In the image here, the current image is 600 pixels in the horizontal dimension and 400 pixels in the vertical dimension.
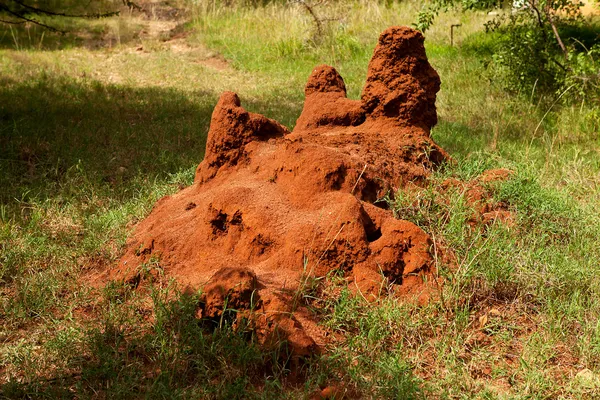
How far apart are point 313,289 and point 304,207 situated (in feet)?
1.93

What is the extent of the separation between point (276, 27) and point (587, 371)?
9.54m

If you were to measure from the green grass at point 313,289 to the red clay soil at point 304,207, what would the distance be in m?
0.15

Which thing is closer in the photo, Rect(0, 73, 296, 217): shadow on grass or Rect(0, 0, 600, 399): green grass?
Rect(0, 0, 600, 399): green grass

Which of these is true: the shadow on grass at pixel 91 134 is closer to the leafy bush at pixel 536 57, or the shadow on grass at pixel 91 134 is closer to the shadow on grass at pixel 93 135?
the shadow on grass at pixel 93 135

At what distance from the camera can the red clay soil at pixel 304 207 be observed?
3.51m

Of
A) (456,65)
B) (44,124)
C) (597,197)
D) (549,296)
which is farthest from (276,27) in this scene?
(549,296)

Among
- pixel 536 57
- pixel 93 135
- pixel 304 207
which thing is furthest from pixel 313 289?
pixel 536 57

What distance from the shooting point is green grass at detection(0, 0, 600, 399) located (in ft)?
10.3

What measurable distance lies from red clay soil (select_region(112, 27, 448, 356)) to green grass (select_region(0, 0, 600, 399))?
0.48 feet

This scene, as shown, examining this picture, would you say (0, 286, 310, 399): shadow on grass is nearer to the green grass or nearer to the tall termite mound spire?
the green grass

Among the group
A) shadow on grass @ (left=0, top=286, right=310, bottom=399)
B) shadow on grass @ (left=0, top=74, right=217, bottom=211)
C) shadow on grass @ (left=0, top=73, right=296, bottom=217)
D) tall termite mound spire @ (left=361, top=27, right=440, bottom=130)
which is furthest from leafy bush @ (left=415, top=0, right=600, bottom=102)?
shadow on grass @ (left=0, top=286, right=310, bottom=399)

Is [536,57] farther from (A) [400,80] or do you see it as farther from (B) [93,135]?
(B) [93,135]

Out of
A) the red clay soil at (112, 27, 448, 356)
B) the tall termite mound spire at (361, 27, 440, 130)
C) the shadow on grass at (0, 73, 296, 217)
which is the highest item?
the tall termite mound spire at (361, 27, 440, 130)

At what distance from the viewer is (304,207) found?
399cm
